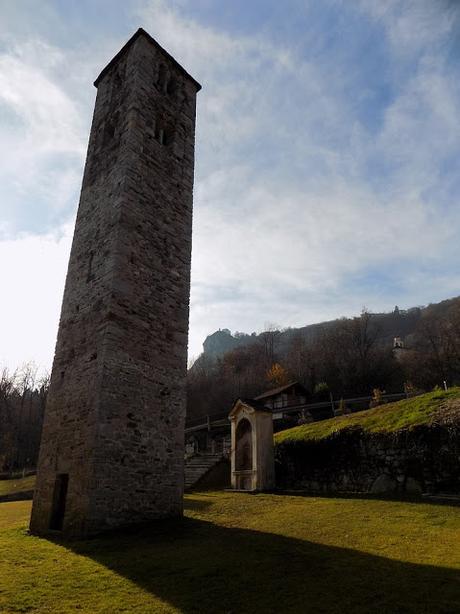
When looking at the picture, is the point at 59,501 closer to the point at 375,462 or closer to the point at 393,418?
the point at 375,462

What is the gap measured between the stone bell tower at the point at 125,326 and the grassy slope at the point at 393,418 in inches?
232

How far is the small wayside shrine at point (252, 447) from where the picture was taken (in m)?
15.6

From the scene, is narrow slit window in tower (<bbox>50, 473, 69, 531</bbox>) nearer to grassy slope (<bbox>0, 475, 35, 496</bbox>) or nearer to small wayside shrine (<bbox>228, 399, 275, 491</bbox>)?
small wayside shrine (<bbox>228, 399, 275, 491</bbox>)

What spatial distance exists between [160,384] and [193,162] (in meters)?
8.45

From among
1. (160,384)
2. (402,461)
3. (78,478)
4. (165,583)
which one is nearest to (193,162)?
(160,384)

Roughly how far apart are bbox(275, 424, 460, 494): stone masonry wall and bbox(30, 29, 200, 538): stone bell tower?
5374 millimetres

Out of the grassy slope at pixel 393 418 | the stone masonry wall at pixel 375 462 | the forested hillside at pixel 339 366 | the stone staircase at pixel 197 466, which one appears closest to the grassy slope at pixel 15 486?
the stone staircase at pixel 197 466

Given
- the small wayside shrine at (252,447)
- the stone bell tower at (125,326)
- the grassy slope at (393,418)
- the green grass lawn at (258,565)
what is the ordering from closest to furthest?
the green grass lawn at (258,565) → the stone bell tower at (125,326) → the grassy slope at (393,418) → the small wayside shrine at (252,447)

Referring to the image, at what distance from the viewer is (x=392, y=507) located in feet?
32.7

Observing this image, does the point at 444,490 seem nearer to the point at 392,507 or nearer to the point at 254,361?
the point at 392,507

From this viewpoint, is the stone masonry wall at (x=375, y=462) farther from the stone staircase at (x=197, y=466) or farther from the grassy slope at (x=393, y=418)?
the stone staircase at (x=197, y=466)

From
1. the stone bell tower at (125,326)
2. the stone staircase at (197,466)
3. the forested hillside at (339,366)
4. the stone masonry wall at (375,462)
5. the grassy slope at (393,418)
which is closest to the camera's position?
the stone bell tower at (125,326)

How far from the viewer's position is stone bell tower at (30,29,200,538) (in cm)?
1021

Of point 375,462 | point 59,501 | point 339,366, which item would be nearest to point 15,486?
point 59,501
